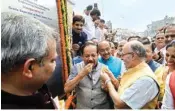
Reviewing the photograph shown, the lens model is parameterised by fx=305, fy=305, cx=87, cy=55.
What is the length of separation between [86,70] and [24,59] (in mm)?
1854

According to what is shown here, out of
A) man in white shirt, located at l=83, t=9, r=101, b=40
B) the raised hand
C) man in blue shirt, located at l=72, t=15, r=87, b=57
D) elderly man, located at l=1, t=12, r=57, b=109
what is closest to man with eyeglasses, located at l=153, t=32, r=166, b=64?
man in blue shirt, located at l=72, t=15, r=87, b=57

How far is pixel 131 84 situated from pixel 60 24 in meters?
1.07

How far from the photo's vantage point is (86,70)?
2.90 m

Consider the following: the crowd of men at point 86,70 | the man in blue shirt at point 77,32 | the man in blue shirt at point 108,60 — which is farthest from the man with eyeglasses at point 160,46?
the man in blue shirt at point 77,32

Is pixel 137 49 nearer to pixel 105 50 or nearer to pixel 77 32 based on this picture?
pixel 105 50

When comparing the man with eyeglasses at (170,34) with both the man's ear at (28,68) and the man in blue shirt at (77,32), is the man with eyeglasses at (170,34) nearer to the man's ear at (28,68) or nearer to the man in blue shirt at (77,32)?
the man in blue shirt at (77,32)

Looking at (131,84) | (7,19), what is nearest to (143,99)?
(131,84)

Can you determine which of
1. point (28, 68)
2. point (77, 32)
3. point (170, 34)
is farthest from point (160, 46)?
point (28, 68)

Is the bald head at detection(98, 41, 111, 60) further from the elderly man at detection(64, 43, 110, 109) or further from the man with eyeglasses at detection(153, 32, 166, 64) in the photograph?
the man with eyeglasses at detection(153, 32, 166, 64)

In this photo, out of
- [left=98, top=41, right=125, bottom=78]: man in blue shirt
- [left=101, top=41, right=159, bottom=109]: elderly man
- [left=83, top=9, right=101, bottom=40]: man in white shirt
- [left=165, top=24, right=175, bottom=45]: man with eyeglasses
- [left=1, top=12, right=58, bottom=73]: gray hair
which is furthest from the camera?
[left=83, top=9, right=101, bottom=40]: man in white shirt

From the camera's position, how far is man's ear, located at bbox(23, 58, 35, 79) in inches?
42.2

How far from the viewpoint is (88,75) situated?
9.86 feet

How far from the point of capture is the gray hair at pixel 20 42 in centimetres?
104

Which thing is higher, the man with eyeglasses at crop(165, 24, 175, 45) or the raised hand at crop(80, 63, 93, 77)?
the man with eyeglasses at crop(165, 24, 175, 45)
